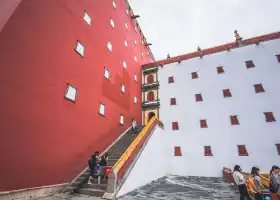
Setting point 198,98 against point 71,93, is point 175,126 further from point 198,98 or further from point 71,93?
point 71,93

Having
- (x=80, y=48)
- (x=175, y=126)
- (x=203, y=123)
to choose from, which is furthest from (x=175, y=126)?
(x=80, y=48)

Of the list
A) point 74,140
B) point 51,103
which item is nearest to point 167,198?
point 74,140

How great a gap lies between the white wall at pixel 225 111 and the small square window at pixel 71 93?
1178cm

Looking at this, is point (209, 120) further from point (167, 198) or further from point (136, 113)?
point (167, 198)

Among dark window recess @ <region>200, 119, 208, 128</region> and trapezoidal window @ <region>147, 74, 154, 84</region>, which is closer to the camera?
dark window recess @ <region>200, 119, 208, 128</region>

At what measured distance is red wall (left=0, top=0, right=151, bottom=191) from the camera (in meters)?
5.82

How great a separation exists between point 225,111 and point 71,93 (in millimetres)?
14722

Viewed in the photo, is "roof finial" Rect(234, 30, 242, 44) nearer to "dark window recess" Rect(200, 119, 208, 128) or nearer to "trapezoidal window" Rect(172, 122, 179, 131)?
"dark window recess" Rect(200, 119, 208, 128)

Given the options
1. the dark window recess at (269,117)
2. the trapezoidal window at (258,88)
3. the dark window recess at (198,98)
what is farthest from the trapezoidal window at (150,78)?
the dark window recess at (269,117)

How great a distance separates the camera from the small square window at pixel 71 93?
8.64 m

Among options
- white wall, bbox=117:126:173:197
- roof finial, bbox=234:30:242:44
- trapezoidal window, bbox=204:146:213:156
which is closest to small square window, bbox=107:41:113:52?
white wall, bbox=117:126:173:197

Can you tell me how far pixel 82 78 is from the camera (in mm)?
9992

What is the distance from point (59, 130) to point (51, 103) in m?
1.38

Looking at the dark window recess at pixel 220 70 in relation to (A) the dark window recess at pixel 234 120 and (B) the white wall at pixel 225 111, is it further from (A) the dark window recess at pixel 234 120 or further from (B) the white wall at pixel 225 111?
(A) the dark window recess at pixel 234 120
